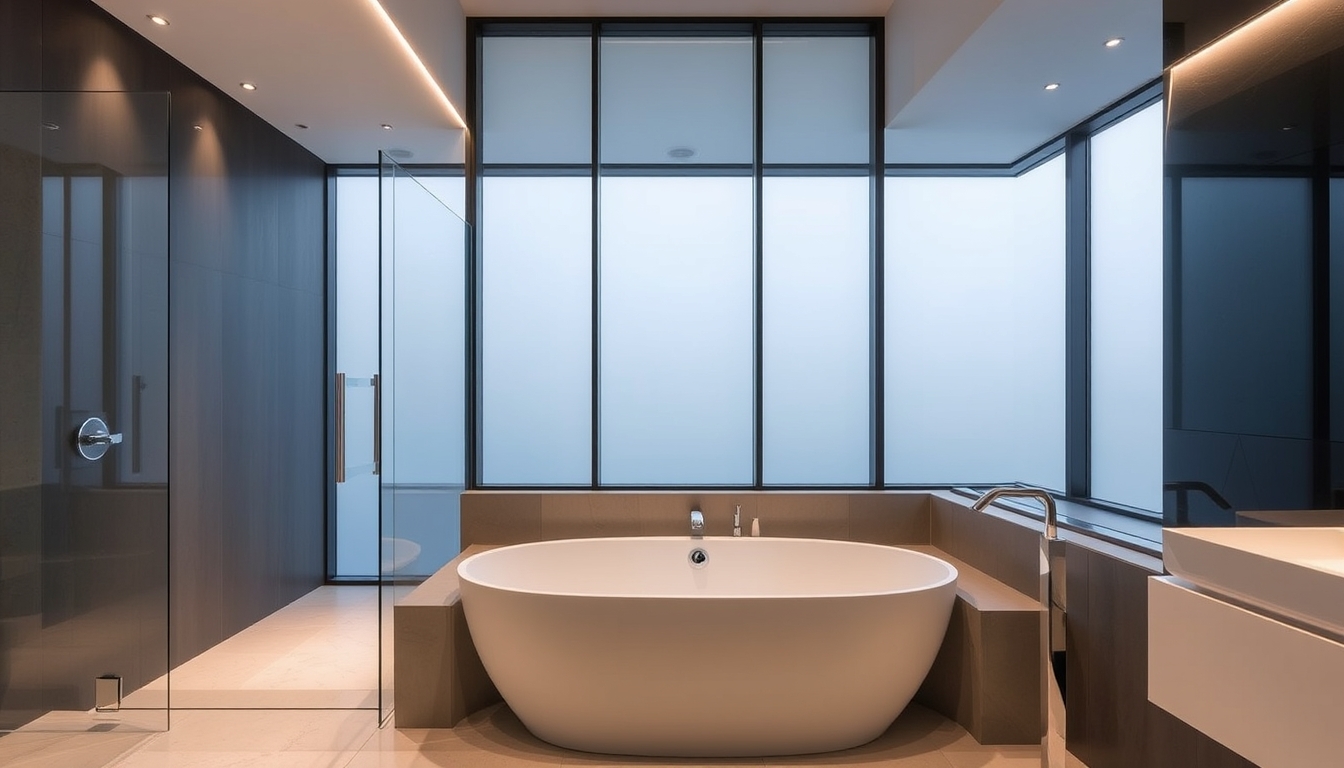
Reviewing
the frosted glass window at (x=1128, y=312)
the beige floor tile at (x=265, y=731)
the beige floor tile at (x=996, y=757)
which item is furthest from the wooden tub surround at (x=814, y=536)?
the frosted glass window at (x=1128, y=312)

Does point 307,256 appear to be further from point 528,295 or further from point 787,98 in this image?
point 787,98

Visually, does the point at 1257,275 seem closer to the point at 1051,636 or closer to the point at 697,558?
the point at 1051,636

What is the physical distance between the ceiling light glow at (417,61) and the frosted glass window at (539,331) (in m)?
Answer: 0.33

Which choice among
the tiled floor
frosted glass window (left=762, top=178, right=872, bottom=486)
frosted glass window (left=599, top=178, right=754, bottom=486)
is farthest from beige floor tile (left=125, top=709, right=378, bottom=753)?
frosted glass window (left=762, top=178, right=872, bottom=486)

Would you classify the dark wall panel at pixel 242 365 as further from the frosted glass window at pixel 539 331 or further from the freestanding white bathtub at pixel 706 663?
the freestanding white bathtub at pixel 706 663

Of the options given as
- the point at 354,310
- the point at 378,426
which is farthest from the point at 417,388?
the point at 354,310

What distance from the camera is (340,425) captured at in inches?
106

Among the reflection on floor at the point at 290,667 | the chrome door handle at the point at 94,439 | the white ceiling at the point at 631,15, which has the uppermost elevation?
the white ceiling at the point at 631,15

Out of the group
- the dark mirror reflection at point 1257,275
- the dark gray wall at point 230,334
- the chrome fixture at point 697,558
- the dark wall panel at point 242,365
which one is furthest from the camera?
the dark wall panel at point 242,365

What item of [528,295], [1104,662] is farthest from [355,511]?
[1104,662]

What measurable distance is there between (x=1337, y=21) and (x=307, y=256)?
432 cm

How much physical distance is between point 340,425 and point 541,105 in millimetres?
1798

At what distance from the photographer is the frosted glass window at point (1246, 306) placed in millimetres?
1721

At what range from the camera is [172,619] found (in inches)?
129
